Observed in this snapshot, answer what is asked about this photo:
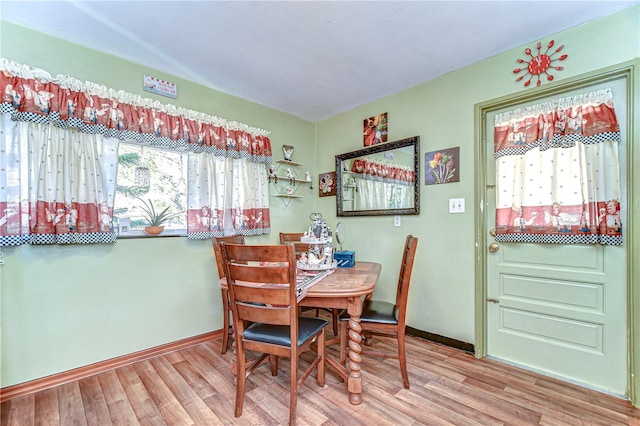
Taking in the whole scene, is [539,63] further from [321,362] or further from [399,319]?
[321,362]

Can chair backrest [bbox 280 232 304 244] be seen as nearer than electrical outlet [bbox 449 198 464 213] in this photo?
No

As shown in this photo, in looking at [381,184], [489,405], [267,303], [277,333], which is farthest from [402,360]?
[381,184]

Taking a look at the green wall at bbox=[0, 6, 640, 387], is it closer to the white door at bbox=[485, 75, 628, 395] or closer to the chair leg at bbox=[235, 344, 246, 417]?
the white door at bbox=[485, 75, 628, 395]

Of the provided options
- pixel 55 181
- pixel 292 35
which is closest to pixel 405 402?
pixel 292 35

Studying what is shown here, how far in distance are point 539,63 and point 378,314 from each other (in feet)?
7.06

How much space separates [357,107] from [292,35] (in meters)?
1.36

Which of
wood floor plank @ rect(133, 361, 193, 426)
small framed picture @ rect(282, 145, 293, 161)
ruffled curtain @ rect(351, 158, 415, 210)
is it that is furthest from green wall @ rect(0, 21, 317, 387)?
ruffled curtain @ rect(351, 158, 415, 210)

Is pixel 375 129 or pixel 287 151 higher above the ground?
pixel 375 129

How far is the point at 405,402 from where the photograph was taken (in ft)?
5.50

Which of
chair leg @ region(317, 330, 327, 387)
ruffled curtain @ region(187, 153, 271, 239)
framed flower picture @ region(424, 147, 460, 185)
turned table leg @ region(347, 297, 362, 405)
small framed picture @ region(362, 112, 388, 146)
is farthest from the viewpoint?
small framed picture @ region(362, 112, 388, 146)

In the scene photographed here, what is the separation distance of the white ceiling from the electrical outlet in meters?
1.14

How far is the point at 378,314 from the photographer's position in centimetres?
192

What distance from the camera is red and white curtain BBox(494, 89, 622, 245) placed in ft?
5.77

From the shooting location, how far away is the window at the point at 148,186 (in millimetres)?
2215
